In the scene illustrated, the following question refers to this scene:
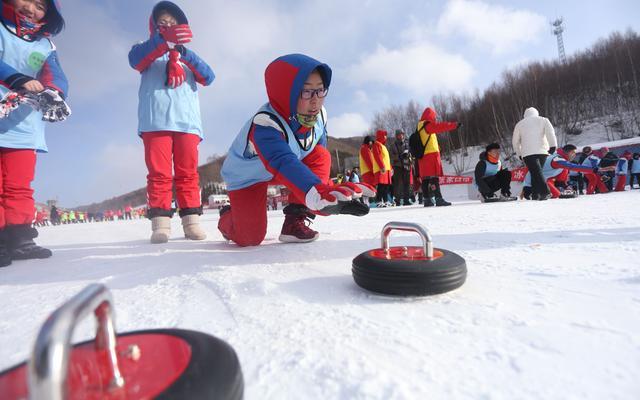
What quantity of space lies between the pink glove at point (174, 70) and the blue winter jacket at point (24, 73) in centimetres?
65

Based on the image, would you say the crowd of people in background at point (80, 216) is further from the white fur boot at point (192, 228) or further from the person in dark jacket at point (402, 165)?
the white fur boot at point (192, 228)

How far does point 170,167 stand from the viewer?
248cm

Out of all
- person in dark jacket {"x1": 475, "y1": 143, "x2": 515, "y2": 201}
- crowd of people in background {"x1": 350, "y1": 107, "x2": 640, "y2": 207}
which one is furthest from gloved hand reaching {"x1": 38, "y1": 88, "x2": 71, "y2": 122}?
person in dark jacket {"x1": 475, "y1": 143, "x2": 515, "y2": 201}

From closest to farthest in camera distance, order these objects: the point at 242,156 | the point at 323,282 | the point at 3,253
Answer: the point at 323,282, the point at 3,253, the point at 242,156

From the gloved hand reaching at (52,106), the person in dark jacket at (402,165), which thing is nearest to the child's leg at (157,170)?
the gloved hand reaching at (52,106)

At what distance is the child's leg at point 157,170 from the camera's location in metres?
2.40

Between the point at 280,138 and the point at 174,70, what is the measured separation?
4.65 ft

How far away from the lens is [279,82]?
1.70m

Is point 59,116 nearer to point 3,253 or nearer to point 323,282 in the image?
point 3,253

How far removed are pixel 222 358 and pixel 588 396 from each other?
0.52m

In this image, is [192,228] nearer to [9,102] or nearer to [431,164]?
[9,102]

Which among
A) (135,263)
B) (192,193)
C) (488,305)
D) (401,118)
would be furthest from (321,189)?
(401,118)

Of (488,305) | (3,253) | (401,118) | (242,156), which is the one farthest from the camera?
(401,118)

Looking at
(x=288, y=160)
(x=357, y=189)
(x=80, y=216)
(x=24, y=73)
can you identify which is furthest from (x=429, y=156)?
(x=80, y=216)
